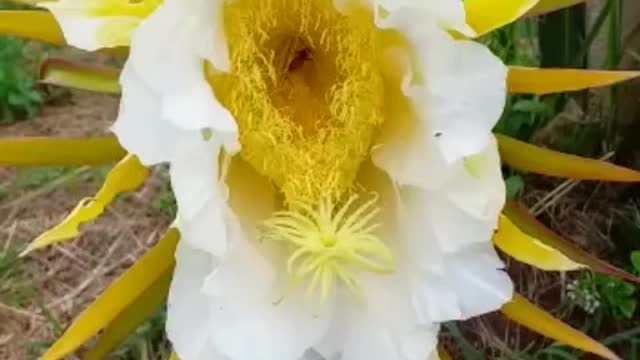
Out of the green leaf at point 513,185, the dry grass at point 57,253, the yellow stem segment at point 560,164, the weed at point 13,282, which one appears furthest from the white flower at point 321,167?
the weed at point 13,282

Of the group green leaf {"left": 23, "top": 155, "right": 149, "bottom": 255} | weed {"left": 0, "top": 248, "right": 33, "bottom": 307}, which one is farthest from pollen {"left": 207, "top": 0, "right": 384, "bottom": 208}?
weed {"left": 0, "top": 248, "right": 33, "bottom": 307}

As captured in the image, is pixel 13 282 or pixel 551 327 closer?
pixel 551 327

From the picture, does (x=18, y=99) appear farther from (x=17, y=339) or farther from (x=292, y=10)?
(x=292, y=10)

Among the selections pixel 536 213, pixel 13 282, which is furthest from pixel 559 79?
pixel 13 282

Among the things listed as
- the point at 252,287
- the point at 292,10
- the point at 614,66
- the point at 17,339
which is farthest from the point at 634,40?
the point at 17,339

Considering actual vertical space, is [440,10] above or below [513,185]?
above

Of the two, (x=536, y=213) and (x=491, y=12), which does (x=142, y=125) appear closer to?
(x=491, y=12)
